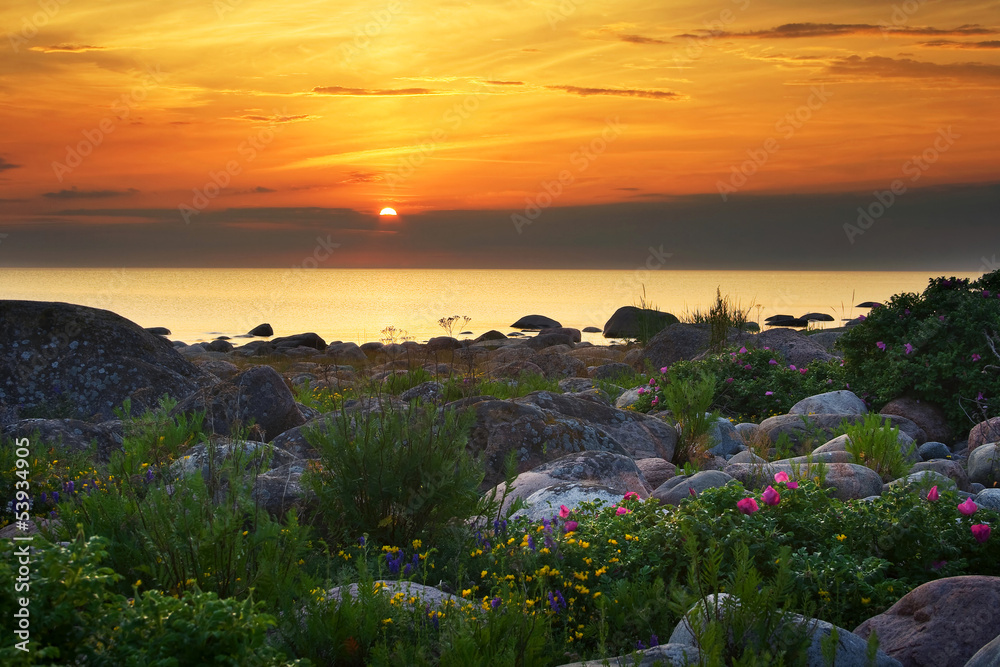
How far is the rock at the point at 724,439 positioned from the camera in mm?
10219

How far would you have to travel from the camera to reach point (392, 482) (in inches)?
219

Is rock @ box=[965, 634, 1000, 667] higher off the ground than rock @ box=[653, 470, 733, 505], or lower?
lower

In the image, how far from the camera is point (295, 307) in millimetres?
81375

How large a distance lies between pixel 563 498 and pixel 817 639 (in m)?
2.66

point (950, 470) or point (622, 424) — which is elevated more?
point (622, 424)

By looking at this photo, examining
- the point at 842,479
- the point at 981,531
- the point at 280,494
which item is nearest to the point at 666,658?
the point at 981,531

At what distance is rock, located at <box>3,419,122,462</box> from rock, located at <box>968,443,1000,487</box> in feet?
28.3

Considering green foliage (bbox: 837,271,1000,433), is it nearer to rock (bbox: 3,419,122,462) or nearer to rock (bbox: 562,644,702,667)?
rock (bbox: 562,644,702,667)

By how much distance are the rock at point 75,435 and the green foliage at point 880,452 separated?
24.5 feet

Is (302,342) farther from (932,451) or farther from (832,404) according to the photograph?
(932,451)

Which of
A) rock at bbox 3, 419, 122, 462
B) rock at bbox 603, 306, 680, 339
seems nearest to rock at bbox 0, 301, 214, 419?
rock at bbox 3, 419, 122, 462

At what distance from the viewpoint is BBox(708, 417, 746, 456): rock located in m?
10.2

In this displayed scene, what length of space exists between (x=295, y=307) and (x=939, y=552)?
7964cm

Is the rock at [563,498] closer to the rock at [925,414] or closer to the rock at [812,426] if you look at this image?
the rock at [812,426]
